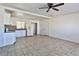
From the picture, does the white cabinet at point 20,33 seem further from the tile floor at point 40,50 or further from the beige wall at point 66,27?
the tile floor at point 40,50

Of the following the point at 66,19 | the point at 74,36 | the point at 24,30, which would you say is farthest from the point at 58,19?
the point at 24,30

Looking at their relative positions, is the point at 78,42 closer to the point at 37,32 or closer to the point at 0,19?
the point at 0,19

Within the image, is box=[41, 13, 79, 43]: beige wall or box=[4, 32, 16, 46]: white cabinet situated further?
box=[41, 13, 79, 43]: beige wall

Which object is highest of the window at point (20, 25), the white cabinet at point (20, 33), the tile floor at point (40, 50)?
the window at point (20, 25)

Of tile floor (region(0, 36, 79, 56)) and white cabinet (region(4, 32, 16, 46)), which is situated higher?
white cabinet (region(4, 32, 16, 46))

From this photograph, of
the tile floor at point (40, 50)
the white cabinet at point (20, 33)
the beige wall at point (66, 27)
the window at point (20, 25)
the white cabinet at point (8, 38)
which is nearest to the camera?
the tile floor at point (40, 50)

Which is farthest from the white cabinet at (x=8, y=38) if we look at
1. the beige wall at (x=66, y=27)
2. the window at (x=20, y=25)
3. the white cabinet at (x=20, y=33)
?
the window at (x=20, y=25)

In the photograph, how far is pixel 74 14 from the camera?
7852 mm

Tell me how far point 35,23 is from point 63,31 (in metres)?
6.57

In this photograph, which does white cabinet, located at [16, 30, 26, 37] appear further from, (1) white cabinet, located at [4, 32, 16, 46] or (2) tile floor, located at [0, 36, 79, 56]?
(2) tile floor, located at [0, 36, 79, 56]

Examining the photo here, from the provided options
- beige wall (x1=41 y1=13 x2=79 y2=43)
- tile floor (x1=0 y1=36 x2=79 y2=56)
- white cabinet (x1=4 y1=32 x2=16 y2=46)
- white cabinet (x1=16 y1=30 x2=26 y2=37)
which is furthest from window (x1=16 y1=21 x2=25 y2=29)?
tile floor (x1=0 y1=36 x2=79 y2=56)

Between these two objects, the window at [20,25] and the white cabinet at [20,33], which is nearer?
the white cabinet at [20,33]

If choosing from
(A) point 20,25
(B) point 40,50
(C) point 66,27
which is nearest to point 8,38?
(B) point 40,50

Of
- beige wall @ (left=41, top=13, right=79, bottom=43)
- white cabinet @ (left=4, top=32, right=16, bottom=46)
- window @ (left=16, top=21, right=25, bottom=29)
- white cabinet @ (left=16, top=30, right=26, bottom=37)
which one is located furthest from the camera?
window @ (left=16, top=21, right=25, bottom=29)
